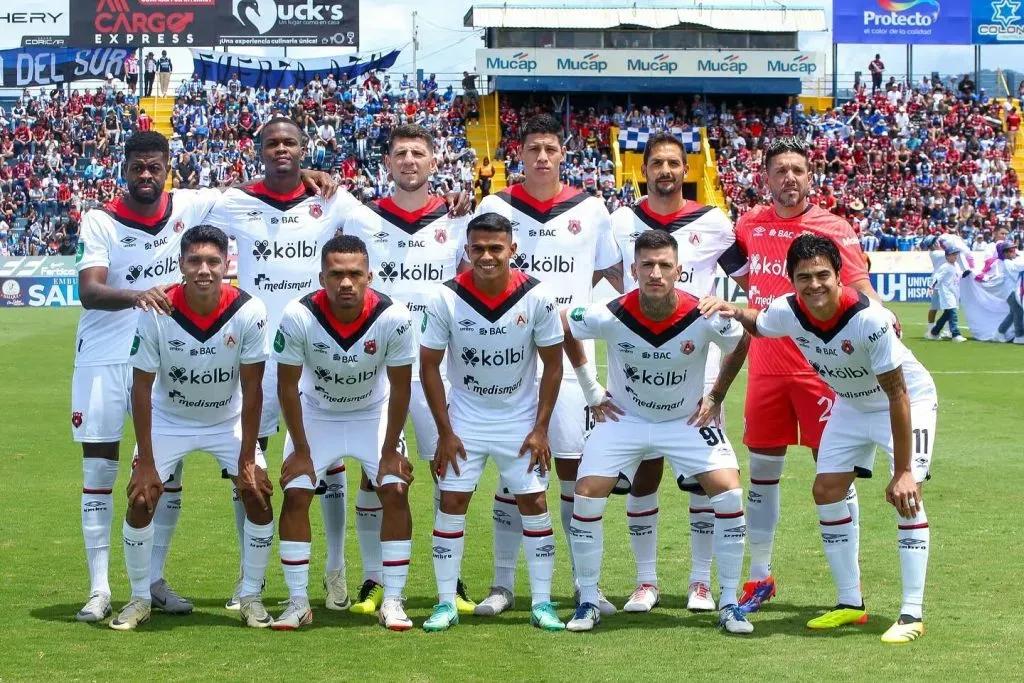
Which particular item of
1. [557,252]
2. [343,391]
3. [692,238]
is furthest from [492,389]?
[692,238]

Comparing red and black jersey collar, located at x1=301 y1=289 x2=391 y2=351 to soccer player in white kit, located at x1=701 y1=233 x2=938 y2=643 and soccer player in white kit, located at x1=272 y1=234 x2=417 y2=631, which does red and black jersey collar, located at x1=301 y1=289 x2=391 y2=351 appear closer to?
soccer player in white kit, located at x1=272 y1=234 x2=417 y2=631

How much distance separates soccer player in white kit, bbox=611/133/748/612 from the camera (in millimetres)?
7328

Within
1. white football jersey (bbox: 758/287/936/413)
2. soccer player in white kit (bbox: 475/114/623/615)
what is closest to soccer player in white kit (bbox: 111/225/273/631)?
soccer player in white kit (bbox: 475/114/623/615)

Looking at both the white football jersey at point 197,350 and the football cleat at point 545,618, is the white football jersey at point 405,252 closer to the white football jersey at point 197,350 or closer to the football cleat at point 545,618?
the white football jersey at point 197,350

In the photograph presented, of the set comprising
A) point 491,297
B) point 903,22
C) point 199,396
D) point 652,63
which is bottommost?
point 199,396

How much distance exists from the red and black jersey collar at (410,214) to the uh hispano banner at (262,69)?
41.8 meters

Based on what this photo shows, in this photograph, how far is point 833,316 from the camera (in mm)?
6637

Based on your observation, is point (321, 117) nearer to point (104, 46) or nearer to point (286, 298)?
point (104, 46)

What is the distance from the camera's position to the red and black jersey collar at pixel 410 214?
7.81 meters

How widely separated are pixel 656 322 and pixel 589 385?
520 mm

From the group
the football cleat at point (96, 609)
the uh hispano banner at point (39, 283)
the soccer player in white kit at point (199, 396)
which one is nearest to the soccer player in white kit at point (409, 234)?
the soccer player in white kit at point (199, 396)

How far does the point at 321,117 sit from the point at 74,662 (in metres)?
40.7

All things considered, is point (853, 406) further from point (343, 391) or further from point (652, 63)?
point (652, 63)

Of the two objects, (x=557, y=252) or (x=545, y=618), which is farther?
(x=557, y=252)
